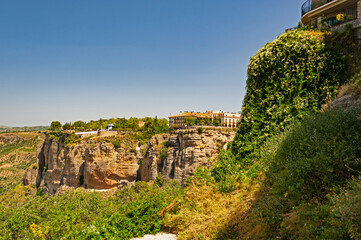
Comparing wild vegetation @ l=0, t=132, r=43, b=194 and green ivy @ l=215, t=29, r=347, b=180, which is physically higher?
green ivy @ l=215, t=29, r=347, b=180

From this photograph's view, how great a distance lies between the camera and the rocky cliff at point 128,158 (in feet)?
94.1

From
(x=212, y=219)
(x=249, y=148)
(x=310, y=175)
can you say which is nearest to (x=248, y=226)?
(x=212, y=219)

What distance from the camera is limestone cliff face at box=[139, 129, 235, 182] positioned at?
1098 inches

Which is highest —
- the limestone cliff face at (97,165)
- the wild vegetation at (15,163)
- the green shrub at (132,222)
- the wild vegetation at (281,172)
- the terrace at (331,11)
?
the terrace at (331,11)

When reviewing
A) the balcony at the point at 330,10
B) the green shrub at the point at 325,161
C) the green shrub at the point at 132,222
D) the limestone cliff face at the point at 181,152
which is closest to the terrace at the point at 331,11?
the balcony at the point at 330,10

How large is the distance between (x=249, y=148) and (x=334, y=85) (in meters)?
3.31

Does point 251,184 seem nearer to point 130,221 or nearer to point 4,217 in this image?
point 130,221

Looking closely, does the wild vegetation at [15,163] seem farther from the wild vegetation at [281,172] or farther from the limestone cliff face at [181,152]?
the wild vegetation at [281,172]

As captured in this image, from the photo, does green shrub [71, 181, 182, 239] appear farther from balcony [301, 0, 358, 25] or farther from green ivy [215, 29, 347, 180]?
balcony [301, 0, 358, 25]

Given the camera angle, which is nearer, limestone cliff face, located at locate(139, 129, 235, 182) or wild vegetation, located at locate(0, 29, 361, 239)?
wild vegetation, located at locate(0, 29, 361, 239)

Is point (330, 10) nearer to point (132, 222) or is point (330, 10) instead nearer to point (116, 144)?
point (132, 222)

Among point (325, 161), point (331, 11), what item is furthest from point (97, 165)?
point (325, 161)

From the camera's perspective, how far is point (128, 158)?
3622cm

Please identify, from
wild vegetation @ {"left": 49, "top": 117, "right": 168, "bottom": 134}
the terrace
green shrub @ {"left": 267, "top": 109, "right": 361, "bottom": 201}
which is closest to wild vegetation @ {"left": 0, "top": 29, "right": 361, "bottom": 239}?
green shrub @ {"left": 267, "top": 109, "right": 361, "bottom": 201}
